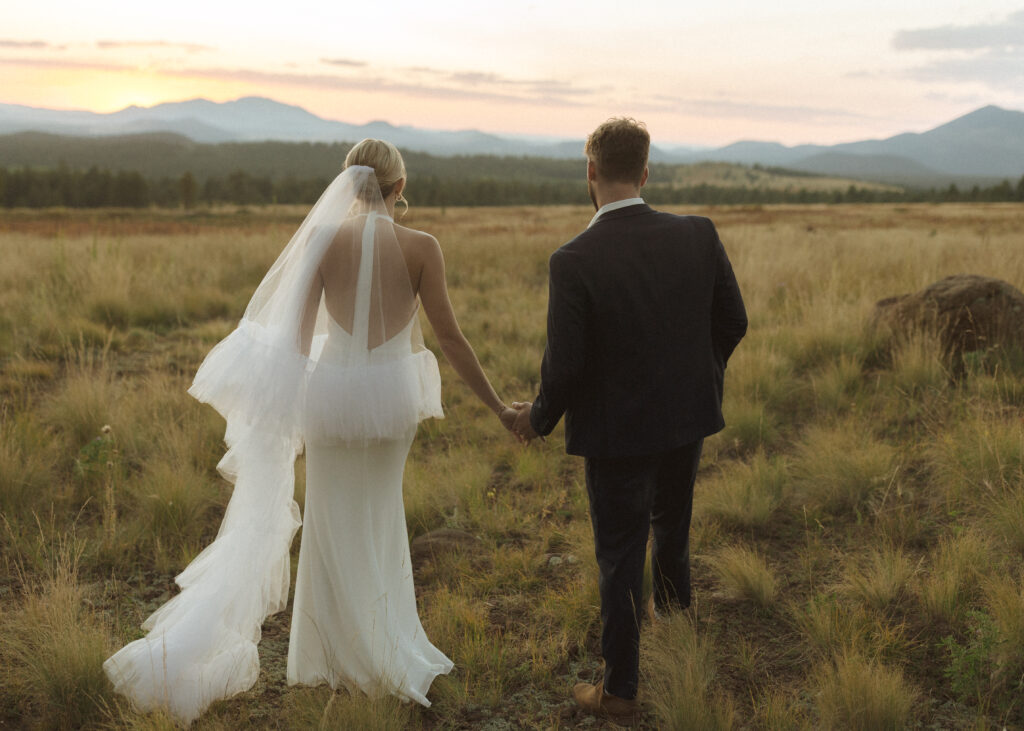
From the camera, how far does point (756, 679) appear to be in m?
2.92

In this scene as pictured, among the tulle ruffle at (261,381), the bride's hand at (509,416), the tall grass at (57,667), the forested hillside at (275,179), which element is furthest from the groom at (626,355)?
the forested hillside at (275,179)

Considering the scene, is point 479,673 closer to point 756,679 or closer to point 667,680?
point 667,680

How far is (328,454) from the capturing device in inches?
108

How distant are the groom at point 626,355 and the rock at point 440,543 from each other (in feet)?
5.25

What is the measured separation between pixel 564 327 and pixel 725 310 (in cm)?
74

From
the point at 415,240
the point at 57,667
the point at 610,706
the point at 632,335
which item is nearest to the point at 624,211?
the point at 632,335

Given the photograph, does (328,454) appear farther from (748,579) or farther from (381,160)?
(748,579)

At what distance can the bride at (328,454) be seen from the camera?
104 inches

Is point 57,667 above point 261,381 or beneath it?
beneath

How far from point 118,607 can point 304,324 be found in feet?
6.61

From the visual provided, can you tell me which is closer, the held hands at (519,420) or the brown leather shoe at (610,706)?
the brown leather shoe at (610,706)

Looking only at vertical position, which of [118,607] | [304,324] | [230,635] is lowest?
[118,607]

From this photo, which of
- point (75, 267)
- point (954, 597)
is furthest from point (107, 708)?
point (75, 267)

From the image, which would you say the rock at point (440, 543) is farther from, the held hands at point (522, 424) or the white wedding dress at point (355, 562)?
the held hands at point (522, 424)
